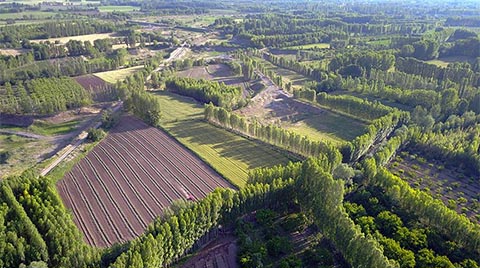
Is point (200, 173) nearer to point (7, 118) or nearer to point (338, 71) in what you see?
point (7, 118)

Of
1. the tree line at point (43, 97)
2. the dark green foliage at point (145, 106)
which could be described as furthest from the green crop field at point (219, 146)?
the tree line at point (43, 97)

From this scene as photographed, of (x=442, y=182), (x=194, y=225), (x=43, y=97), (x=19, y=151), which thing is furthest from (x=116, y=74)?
(x=442, y=182)

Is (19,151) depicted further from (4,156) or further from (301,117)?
(301,117)

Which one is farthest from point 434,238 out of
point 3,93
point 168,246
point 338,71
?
point 3,93

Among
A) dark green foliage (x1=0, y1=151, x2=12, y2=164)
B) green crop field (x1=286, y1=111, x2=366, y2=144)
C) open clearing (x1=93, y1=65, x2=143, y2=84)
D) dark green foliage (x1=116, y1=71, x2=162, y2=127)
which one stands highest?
dark green foliage (x1=116, y1=71, x2=162, y2=127)

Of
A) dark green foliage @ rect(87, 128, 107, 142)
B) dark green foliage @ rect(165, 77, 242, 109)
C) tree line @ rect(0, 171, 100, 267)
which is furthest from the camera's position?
dark green foliage @ rect(165, 77, 242, 109)

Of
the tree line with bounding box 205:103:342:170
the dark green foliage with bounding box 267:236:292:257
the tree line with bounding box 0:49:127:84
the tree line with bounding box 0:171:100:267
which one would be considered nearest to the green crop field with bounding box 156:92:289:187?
the tree line with bounding box 205:103:342:170

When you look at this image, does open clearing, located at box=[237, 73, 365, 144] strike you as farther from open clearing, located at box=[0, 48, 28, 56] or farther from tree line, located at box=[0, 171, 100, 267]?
open clearing, located at box=[0, 48, 28, 56]
